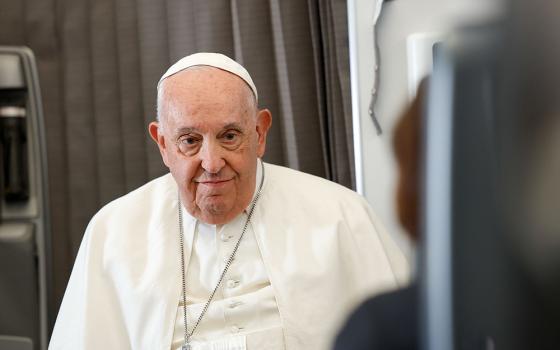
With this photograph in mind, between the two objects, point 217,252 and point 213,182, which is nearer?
point 213,182

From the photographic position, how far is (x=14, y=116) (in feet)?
8.19

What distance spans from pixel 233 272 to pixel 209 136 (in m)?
0.42

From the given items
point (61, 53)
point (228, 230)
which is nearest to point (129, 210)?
point (228, 230)

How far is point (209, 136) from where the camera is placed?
193 centimetres

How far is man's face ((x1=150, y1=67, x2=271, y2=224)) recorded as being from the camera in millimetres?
1935

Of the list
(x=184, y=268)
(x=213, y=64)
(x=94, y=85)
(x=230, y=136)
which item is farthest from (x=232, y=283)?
(x=94, y=85)

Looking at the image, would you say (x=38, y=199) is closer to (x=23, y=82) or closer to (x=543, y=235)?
(x=23, y=82)

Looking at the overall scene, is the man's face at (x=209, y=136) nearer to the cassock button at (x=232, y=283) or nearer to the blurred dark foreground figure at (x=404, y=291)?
the cassock button at (x=232, y=283)

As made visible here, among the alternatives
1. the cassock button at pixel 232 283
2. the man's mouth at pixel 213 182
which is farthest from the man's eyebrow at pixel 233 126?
the cassock button at pixel 232 283

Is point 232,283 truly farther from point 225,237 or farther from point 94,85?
point 94,85

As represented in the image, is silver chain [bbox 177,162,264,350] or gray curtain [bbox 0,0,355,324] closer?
silver chain [bbox 177,162,264,350]

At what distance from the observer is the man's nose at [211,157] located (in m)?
1.92

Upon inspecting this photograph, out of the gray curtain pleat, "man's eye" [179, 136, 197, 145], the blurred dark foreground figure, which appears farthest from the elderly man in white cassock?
the blurred dark foreground figure

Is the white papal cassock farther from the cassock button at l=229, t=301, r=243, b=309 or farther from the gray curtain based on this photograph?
the gray curtain
